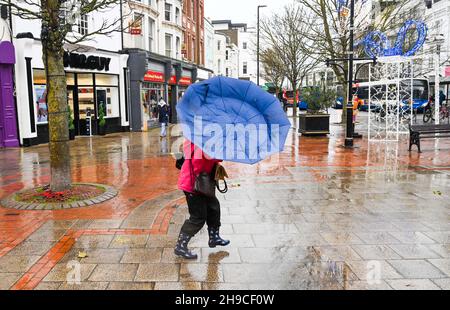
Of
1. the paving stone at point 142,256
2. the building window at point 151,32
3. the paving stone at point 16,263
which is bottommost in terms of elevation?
the paving stone at point 142,256

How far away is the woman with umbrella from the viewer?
13.4 ft

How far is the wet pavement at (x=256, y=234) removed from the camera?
4.41 m

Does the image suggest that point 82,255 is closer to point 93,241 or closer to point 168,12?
point 93,241

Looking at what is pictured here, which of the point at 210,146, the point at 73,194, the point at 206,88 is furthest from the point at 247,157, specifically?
the point at 73,194

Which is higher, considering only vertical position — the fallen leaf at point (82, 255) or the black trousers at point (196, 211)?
the black trousers at point (196, 211)

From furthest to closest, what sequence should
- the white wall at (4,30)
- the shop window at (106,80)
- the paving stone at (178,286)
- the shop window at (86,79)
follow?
1. the shop window at (106,80)
2. the shop window at (86,79)
3. the white wall at (4,30)
4. the paving stone at (178,286)

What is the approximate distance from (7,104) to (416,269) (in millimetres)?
15109

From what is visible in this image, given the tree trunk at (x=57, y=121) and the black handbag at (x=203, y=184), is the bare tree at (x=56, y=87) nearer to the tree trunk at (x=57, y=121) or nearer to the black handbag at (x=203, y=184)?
the tree trunk at (x=57, y=121)

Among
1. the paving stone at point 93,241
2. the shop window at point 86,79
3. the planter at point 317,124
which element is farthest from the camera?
the shop window at point 86,79

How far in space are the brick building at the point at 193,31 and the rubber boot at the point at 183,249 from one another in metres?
28.7

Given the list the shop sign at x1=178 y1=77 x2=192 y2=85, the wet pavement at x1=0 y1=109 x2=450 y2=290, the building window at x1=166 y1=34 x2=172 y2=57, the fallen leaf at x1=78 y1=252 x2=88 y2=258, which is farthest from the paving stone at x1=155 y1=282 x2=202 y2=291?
the shop sign at x1=178 y1=77 x2=192 y2=85

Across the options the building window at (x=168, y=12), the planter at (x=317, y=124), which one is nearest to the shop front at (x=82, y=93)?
the building window at (x=168, y=12)

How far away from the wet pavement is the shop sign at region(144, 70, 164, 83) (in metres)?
14.8
